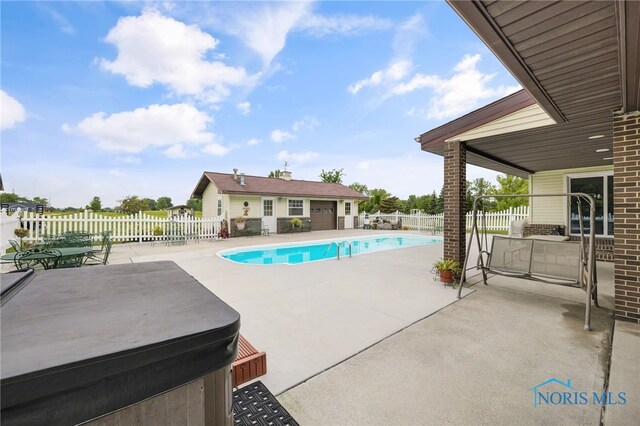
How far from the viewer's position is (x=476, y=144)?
607 cm

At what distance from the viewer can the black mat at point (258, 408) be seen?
1.96 meters

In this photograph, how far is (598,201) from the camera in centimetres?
877

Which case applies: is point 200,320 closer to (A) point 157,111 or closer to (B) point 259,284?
(B) point 259,284

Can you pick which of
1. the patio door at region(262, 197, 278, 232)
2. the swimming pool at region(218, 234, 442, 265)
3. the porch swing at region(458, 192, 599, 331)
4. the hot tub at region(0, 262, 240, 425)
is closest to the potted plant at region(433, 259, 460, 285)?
the porch swing at region(458, 192, 599, 331)

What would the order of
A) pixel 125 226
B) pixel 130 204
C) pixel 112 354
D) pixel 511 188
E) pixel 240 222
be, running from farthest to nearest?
1. pixel 130 204
2. pixel 511 188
3. pixel 240 222
4. pixel 125 226
5. pixel 112 354

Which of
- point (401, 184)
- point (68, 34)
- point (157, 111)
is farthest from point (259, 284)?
point (401, 184)

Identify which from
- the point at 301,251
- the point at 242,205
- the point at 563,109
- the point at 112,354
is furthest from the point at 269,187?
the point at 112,354

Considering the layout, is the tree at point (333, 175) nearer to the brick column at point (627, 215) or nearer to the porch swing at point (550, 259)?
the porch swing at point (550, 259)

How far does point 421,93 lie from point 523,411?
599 inches

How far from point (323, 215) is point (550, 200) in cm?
1304

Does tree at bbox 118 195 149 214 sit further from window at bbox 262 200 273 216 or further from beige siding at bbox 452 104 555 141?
beige siding at bbox 452 104 555 141

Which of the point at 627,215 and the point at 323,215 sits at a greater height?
the point at 627,215

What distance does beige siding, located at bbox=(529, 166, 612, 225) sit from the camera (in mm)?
9664

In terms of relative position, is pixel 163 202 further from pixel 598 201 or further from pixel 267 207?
pixel 598 201
